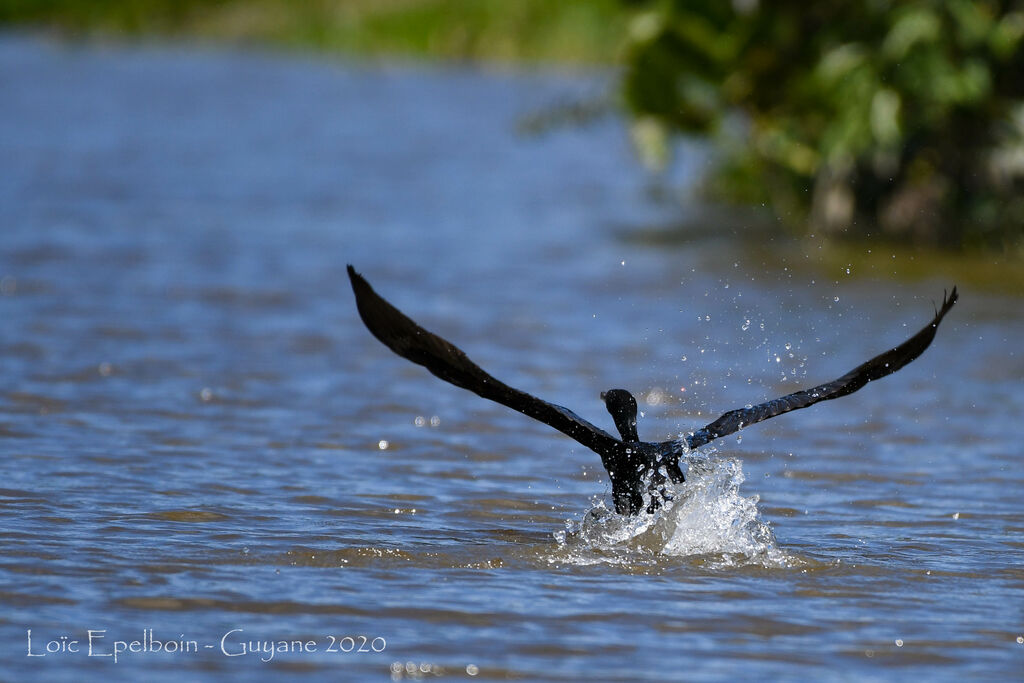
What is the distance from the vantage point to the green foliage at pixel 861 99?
1358cm

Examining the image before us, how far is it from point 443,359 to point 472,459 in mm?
2207

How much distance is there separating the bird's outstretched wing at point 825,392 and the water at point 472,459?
1.16ft

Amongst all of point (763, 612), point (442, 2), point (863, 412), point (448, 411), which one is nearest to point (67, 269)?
point (448, 411)

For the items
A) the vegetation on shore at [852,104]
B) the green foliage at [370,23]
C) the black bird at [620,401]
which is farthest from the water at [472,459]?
the green foliage at [370,23]

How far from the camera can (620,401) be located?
594 centimetres

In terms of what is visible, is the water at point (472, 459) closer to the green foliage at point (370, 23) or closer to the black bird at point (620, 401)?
the black bird at point (620, 401)

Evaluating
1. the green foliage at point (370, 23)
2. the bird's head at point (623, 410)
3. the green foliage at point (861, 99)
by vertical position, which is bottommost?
the bird's head at point (623, 410)

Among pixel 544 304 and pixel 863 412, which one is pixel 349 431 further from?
pixel 544 304

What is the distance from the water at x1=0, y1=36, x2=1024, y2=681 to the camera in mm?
5004

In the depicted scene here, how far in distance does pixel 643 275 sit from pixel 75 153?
10.8 m

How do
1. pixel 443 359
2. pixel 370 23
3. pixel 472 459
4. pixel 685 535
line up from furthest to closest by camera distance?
pixel 370 23 → pixel 472 459 → pixel 685 535 → pixel 443 359

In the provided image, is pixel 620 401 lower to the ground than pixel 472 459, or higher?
higher

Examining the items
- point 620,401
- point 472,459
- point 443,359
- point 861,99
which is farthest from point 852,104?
point 443,359

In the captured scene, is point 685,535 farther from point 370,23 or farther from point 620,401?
point 370,23
